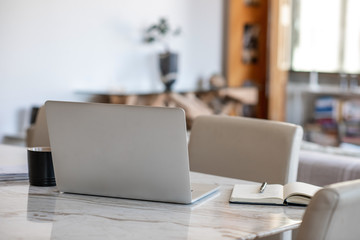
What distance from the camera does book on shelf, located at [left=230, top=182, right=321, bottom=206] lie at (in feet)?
4.27

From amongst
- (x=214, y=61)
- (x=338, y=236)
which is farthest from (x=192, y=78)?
(x=338, y=236)

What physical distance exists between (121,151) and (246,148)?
58 centimetres

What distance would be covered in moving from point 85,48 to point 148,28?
70 centimetres

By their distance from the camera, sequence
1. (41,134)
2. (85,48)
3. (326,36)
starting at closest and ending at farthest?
(41,134) → (85,48) → (326,36)

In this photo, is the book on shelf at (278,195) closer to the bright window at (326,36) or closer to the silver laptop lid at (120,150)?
the silver laptop lid at (120,150)

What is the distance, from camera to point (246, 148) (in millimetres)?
1801

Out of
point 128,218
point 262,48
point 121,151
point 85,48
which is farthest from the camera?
point 262,48

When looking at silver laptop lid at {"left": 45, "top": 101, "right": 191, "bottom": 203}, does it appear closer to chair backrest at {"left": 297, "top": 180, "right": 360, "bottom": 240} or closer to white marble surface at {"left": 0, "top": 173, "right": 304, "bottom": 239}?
white marble surface at {"left": 0, "top": 173, "right": 304, "bottom": 239}

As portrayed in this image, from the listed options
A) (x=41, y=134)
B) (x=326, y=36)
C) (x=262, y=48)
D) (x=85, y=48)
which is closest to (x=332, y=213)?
(x=41, y=134)

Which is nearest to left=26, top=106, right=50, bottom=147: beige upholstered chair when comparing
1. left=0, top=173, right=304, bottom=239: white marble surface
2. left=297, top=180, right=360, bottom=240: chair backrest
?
left=0, top=173, right=304, bottom=239: white marble surface

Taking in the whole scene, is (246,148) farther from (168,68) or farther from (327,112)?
(327,112)

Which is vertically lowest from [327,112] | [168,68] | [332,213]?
[327,112]

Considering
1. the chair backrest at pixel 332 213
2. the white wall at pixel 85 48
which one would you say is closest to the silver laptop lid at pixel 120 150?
the chair backrest at pixel 332 213

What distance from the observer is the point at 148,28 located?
5.10m
